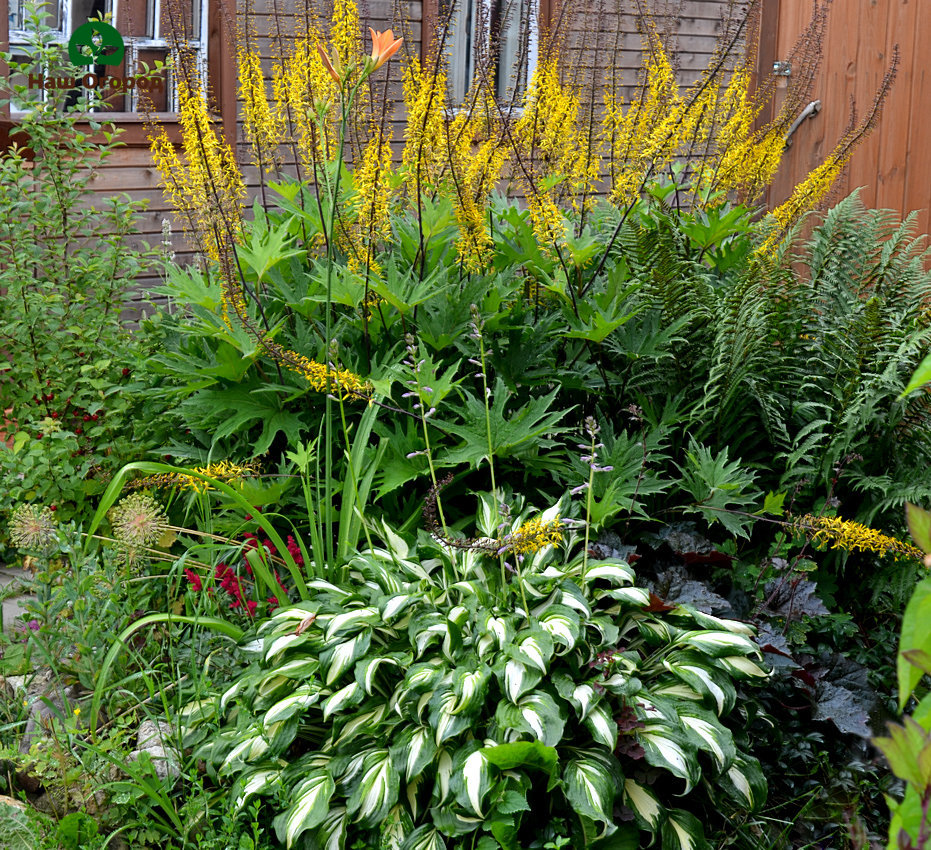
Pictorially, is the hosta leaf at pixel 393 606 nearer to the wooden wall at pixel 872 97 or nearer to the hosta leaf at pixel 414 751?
the hosta leaf at pixel 414 751

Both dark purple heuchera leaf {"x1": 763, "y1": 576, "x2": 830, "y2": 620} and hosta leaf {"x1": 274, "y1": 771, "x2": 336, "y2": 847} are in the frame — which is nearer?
hosta leaf {"x1": 274, "y1": 771, "x2": 336, "y2": 847}

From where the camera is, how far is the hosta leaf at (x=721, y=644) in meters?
2.05

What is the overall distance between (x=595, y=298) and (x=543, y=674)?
136 cm

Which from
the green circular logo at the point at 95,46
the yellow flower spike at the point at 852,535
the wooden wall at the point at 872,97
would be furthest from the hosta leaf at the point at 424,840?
the green circular logo at the point at 95,46

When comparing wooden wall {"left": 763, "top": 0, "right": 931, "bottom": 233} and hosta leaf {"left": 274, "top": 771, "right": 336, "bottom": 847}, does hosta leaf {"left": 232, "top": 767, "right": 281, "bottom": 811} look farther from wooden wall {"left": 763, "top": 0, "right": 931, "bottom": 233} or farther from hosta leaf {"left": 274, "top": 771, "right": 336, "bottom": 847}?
wooden wall {"left": 763, "top": 0, "right": 931, "bottom": 233}

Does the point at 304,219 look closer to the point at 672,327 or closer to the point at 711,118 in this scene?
the point at 672,327

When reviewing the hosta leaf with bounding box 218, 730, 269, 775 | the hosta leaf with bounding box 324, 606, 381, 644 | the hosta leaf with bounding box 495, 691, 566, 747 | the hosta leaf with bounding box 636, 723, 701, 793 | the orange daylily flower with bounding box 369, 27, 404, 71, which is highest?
the orange daylily flower with bounding box 369, 27, 404, 71

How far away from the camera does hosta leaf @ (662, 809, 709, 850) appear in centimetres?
191

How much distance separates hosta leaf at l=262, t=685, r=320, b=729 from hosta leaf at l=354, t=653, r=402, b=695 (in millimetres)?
107

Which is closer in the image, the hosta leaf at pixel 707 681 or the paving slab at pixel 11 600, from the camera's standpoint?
the hosta leaf at pixel 707 681

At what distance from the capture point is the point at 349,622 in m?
2.18

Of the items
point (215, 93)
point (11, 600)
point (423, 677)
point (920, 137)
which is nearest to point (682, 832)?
point (423, 677)

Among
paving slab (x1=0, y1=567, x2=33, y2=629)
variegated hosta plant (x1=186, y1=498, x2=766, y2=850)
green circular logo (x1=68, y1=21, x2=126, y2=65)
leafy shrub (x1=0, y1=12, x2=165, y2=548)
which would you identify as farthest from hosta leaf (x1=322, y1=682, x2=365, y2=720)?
green circular logo (x1=68, y1=21, x2=126, y2=65)

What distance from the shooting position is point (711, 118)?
12.4ft
